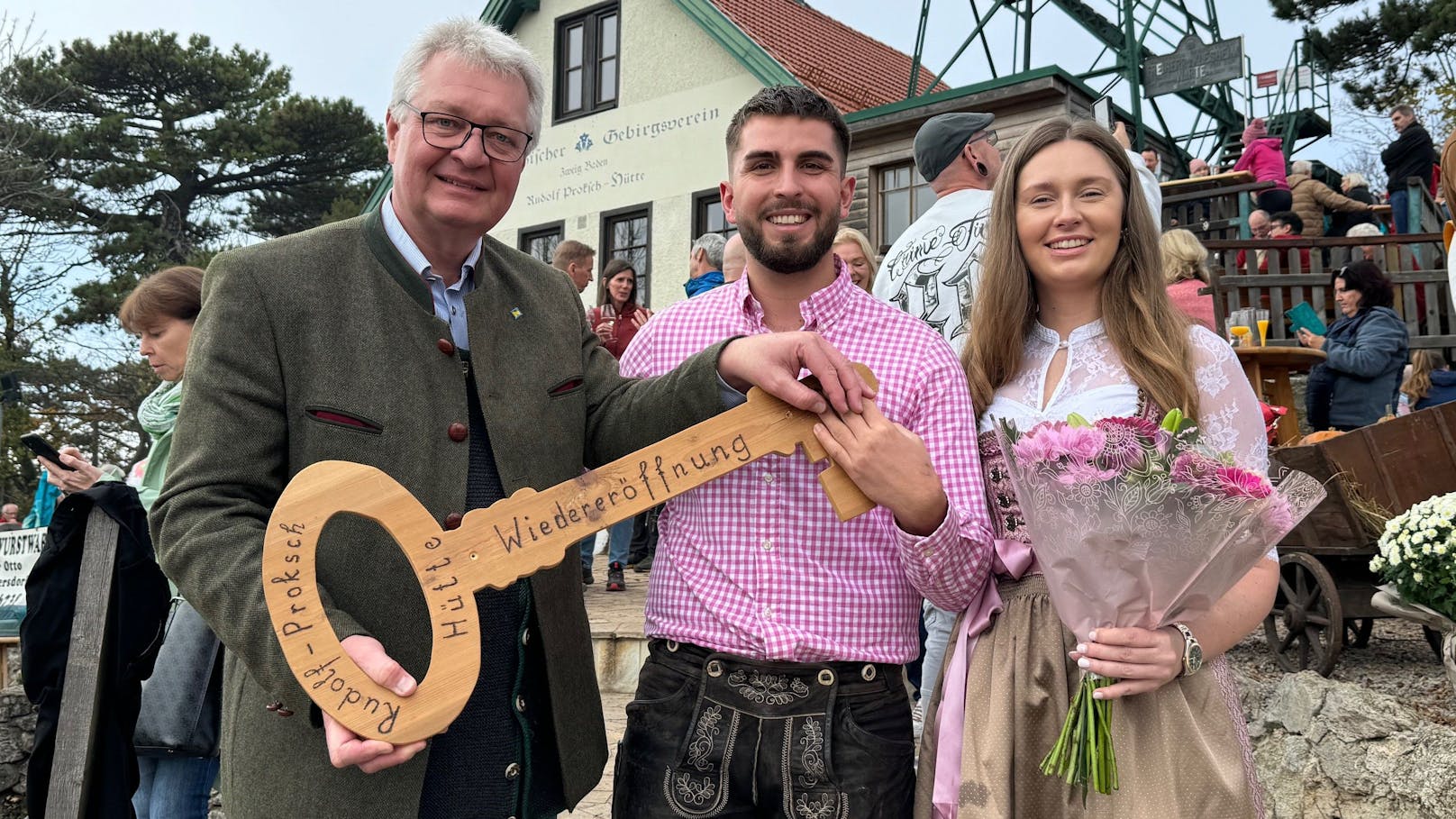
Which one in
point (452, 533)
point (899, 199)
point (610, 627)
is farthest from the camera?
point (899, 199)

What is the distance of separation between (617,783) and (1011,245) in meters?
1.33

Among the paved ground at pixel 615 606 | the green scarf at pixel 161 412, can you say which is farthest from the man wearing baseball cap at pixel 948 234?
the green scarf at pixel 161 412

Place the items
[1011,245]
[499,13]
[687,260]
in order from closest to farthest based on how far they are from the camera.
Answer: [1011,245]
[687,260]
[499,13]

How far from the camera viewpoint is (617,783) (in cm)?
206

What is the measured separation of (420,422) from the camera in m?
1.74

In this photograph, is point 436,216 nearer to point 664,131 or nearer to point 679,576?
point 679,576

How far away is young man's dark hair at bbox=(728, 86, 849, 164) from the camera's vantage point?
2133 mm

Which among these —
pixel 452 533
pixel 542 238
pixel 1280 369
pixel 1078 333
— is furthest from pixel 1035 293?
pixel 542 238

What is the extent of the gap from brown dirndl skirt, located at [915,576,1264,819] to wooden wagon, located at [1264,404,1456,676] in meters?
3.20

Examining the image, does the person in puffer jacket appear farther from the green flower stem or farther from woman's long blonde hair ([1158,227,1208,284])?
the green flower stem

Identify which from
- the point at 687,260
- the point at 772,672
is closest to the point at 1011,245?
the point at 772,672

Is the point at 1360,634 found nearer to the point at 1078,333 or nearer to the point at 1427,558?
the point at 1427,558

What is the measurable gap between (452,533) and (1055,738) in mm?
1070

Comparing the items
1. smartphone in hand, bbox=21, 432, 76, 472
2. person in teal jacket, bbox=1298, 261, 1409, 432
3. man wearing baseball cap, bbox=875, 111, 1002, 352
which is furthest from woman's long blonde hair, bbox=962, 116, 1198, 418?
person in teal jacket, bbox=1298, 261, 1409, 432
